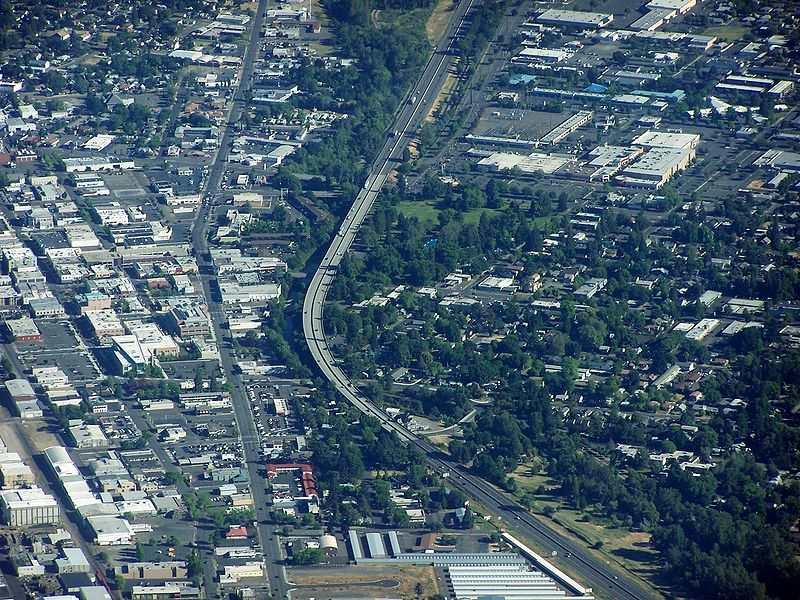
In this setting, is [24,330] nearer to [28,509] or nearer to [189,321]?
[189,321]

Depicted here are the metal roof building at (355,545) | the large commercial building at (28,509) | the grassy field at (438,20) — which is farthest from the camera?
the grassy field at (438,20)

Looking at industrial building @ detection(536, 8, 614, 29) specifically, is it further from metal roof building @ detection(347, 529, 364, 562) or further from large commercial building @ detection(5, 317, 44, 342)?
metal roof building @ detection(347, 529, 364, 562)

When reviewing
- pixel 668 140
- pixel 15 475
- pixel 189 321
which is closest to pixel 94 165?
pixel 189 321

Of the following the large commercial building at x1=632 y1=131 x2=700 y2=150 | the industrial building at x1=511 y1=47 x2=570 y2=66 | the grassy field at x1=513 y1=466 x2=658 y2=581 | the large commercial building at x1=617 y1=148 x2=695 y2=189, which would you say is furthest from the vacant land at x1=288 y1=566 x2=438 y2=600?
the industrial building at x1=511 y1=47 x2=570 y2=66

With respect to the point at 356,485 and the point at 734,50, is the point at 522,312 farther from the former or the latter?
the point at 734,50

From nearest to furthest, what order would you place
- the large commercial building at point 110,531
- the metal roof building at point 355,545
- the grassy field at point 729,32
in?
1. the metal roof building at point 355,545
2. the large commercial building at point 110,531
3. the grassy field at point 729,32

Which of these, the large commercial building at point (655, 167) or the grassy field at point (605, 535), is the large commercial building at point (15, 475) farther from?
the large commercial building at point (655, 167)

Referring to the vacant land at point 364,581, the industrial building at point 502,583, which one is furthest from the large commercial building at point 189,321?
the industrial building at point 502,583
